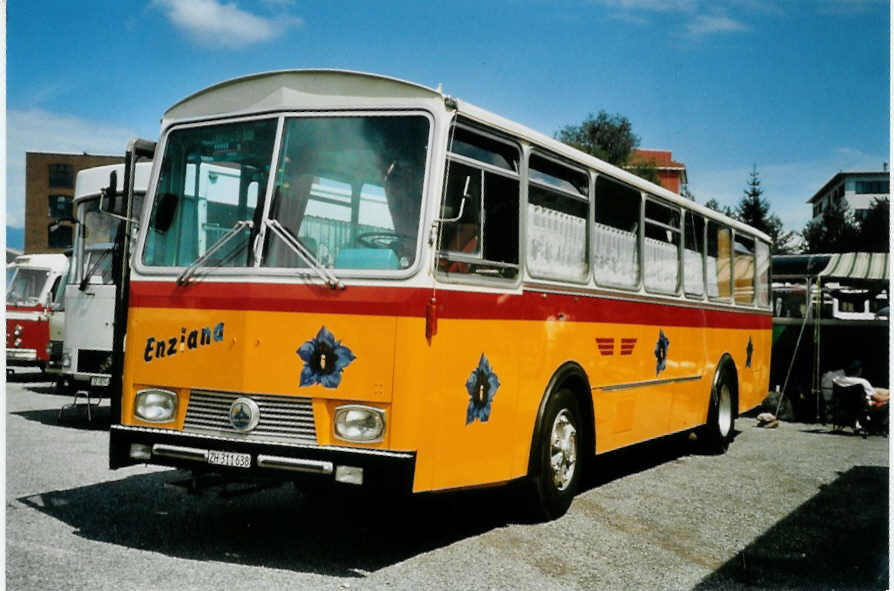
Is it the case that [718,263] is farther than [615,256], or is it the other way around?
[718,263]

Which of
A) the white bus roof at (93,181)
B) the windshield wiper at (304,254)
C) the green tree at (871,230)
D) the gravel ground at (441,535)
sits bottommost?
the gravel ground at (441,535)

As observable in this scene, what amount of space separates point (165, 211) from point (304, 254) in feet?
4.28

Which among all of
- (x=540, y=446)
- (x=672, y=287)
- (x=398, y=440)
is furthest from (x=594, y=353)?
(x=398, y=440)

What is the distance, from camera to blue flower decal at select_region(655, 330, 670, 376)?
31.5 feet

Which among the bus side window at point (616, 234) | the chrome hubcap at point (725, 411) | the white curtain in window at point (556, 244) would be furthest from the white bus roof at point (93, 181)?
the chrome hubcap at point (725, 411)

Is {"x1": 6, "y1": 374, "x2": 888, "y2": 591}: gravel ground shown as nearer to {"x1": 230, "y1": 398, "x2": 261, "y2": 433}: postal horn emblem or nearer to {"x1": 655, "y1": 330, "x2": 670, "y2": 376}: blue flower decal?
{"x1": 230, "y1": 398, "x2": 261, "y2": 433}: postal horn emblem

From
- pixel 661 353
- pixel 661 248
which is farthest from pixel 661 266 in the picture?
pixel 661 353

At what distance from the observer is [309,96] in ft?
20.5

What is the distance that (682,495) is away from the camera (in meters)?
8.89

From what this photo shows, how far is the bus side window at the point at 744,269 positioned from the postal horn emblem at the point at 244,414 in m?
8.20

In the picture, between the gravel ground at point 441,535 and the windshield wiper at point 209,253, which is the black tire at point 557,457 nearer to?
the gravel ground at point 441,535

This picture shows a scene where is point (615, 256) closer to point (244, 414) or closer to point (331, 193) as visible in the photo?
point (331, 193)

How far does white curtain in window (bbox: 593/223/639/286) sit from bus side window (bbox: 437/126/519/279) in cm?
161

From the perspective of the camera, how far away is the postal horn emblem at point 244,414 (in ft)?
19.4
